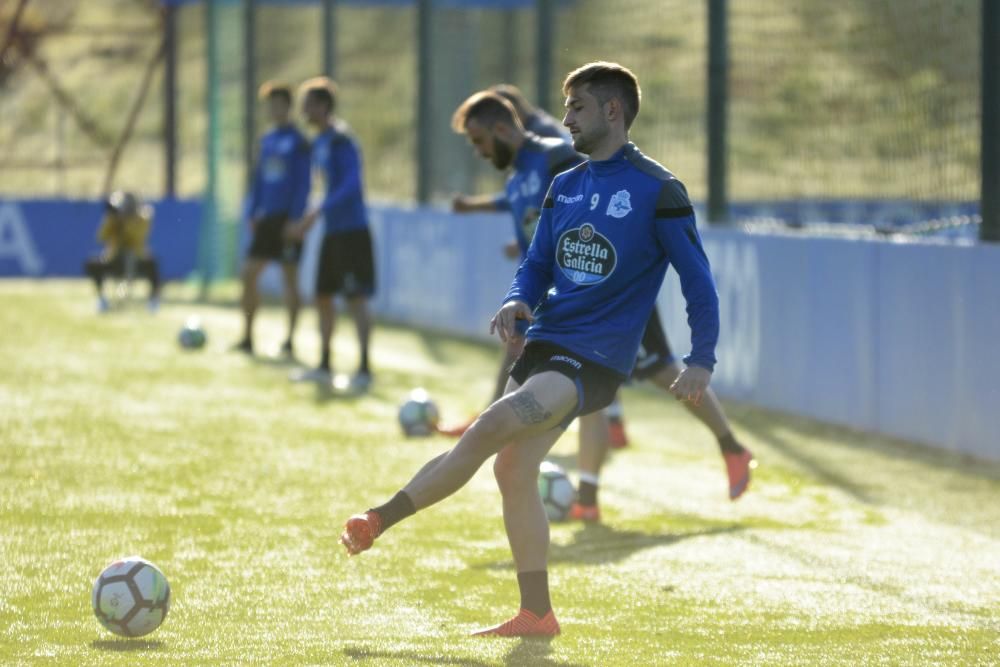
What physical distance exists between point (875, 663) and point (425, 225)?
1404cm

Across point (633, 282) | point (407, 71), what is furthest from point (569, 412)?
Answer: point (407, 71)

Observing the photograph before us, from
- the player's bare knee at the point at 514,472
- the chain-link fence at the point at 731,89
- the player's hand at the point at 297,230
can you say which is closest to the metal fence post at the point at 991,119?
the chain-link fence at the point at 731,89

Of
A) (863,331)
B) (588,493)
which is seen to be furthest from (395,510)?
(863,331)

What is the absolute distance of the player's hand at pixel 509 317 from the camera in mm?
5820

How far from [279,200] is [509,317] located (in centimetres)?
949

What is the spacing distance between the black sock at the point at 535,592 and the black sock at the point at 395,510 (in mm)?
456

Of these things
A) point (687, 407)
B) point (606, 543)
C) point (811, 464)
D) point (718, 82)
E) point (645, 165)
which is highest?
point (718, 82)

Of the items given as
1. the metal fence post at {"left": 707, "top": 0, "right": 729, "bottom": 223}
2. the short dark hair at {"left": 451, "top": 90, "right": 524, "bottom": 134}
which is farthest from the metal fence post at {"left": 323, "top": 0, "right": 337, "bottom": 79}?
the short dark hair at {"left": 451, "top": 90, "right": 524, "bottom": 134}

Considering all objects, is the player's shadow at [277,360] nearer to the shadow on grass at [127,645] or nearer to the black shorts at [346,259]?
the black shorts at [346,259]

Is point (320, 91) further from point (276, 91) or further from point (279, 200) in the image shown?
point (279, 200)

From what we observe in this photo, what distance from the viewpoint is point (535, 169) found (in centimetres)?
839

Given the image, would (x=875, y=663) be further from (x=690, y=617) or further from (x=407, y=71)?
(x=407, y=71)

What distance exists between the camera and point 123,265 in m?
20.9

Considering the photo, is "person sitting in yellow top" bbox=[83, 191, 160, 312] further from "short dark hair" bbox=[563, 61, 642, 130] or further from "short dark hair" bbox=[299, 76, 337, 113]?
"short dark hair" bbox=[563, 61, 642, 130]
